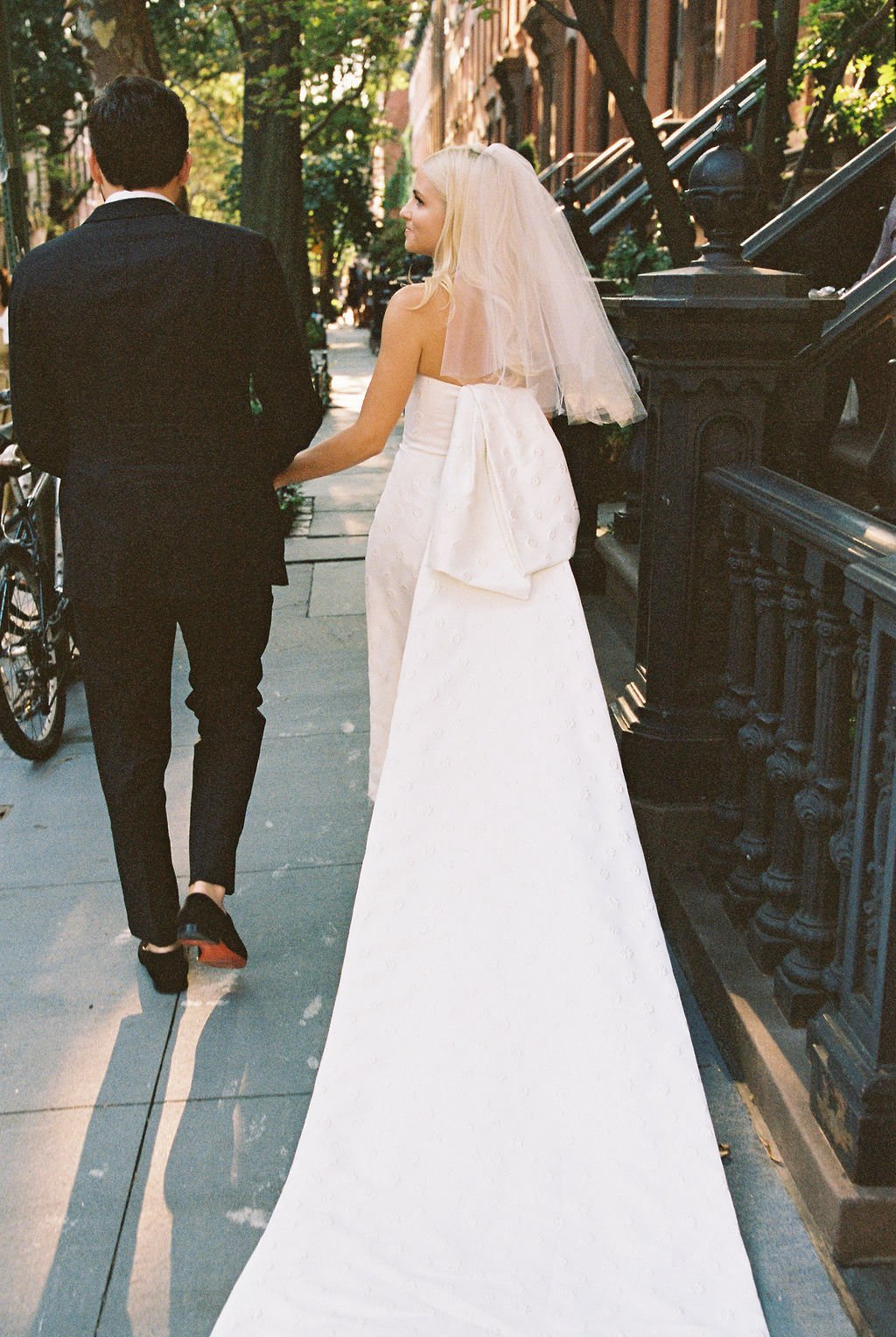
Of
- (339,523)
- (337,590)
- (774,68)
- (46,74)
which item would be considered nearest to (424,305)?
(774,68)

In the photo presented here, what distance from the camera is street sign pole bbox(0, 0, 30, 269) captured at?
6.74 meters

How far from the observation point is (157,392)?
3252mm

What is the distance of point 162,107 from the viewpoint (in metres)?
3.21

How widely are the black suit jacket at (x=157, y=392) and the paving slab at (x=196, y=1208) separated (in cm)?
126

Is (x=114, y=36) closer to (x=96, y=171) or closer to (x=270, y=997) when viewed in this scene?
(x=96, y=171)

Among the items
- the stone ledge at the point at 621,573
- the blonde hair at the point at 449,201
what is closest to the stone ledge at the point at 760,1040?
the blonde hair at the point at 449,201

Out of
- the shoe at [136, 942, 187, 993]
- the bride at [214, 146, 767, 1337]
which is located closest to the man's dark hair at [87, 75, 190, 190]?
the bride at [214, 146, 767, 1337]

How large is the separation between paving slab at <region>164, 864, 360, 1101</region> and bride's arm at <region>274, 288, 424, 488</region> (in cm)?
127

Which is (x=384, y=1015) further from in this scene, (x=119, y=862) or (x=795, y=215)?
(x=795, y=215)

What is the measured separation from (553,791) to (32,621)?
3.21 m

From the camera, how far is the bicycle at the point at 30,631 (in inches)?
210

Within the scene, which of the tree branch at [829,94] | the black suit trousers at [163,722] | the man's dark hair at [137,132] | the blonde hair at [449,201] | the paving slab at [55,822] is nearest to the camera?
the man's dark hair at [137,132]

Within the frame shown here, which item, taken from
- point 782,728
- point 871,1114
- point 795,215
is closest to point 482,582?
point 782,728

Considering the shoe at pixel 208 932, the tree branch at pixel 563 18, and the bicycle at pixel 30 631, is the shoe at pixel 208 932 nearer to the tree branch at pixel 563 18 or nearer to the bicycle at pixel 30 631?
the bicycle at pixel 30 631
